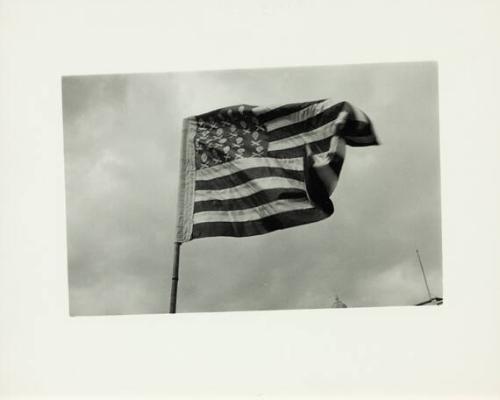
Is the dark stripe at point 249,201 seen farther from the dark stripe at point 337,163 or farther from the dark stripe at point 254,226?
the dark stripe at point 337,163

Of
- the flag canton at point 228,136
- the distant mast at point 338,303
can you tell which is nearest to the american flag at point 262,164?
the flag canton at point 228,136

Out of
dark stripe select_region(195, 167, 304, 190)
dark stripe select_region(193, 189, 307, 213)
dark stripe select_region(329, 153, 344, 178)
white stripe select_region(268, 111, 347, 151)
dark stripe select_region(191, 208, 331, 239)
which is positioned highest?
white stripe select_region(268, 111, 347, 151)

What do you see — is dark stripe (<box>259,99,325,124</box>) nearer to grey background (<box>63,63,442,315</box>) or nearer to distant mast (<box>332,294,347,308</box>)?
grey background (<box>63,63,442,315</box>)

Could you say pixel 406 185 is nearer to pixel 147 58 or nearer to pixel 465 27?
pixel 465 27

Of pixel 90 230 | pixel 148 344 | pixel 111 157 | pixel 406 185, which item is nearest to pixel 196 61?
pixel 111 157

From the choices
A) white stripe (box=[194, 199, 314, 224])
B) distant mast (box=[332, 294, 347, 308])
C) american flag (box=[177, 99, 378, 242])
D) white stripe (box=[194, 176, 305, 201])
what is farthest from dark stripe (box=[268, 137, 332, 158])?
distant mast (box=[332, 294, 347, 308])

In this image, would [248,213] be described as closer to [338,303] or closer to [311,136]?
[311,136]
